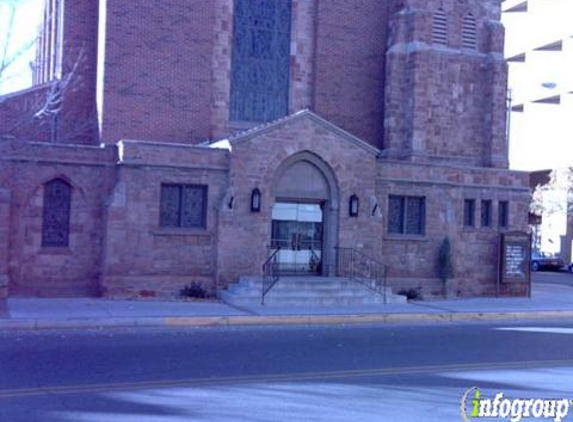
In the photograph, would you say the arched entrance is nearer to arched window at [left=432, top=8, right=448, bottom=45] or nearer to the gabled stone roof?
the gabled stone roof

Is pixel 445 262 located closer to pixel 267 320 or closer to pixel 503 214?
pixel 503 214

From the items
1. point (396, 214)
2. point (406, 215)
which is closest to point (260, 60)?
point (396, 214)

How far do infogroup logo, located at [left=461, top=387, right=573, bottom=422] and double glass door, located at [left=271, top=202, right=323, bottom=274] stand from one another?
12556 mm

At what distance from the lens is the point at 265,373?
A: 10.5 meters

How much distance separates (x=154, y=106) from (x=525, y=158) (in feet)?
142

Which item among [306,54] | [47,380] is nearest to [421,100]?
[306,54]

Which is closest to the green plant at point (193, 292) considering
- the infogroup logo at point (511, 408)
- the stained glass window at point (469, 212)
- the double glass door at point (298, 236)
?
the double glass door at point (298, 236)

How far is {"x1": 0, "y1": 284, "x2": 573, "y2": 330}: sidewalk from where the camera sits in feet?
51.2

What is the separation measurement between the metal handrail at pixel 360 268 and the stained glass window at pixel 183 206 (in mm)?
4158

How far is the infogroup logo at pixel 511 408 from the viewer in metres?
8.42

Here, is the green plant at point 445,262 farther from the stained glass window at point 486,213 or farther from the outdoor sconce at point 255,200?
the outdoor sconce at point 255,200

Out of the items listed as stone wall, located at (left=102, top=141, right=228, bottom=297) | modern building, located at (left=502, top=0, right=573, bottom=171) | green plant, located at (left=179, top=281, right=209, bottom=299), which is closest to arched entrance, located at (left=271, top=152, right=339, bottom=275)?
stone wall, located at (left=102, top=141, right=228, bottom=297)

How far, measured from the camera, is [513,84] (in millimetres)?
64188

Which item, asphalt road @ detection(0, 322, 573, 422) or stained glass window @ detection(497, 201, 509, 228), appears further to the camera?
stained glass window @ detection(497, 201, 509, 228)
